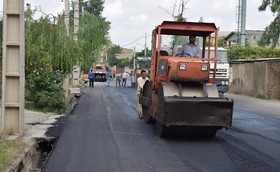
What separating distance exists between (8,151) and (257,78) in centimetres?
2416

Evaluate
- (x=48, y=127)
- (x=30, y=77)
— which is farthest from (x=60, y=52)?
(x=48, y=127)

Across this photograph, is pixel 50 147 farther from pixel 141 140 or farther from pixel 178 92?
pixel 178 92

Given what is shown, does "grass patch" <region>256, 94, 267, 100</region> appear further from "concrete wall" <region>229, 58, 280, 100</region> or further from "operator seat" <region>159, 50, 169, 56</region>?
"operator seat" <region>159, 50, 169, 56</region>

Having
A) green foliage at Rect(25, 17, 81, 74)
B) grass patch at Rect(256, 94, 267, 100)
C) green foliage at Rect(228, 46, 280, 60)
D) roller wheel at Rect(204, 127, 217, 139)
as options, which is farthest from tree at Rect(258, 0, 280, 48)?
roller wheel at Rect(204, 127, 217, 139)

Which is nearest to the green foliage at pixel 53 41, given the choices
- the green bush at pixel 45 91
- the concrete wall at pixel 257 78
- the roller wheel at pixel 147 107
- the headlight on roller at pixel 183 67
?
the green bush at pixel 45 91

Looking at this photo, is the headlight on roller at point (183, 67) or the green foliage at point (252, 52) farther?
the green foliage at point (252, 52)

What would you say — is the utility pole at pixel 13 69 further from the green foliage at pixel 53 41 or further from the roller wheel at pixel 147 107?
the green foliage at pixel 53 41

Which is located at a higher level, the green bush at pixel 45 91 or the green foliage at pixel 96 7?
the green foliage at pixel 96 7

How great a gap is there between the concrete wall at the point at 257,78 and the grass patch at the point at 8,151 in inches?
834

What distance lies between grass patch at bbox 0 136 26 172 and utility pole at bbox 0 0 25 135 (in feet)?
3.41

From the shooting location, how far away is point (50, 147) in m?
11.0

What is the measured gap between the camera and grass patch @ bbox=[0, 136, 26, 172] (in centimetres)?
745

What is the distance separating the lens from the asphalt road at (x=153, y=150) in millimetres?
8227

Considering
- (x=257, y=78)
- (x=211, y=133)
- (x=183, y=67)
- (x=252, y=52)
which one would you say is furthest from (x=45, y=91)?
(x=252, y=52)
